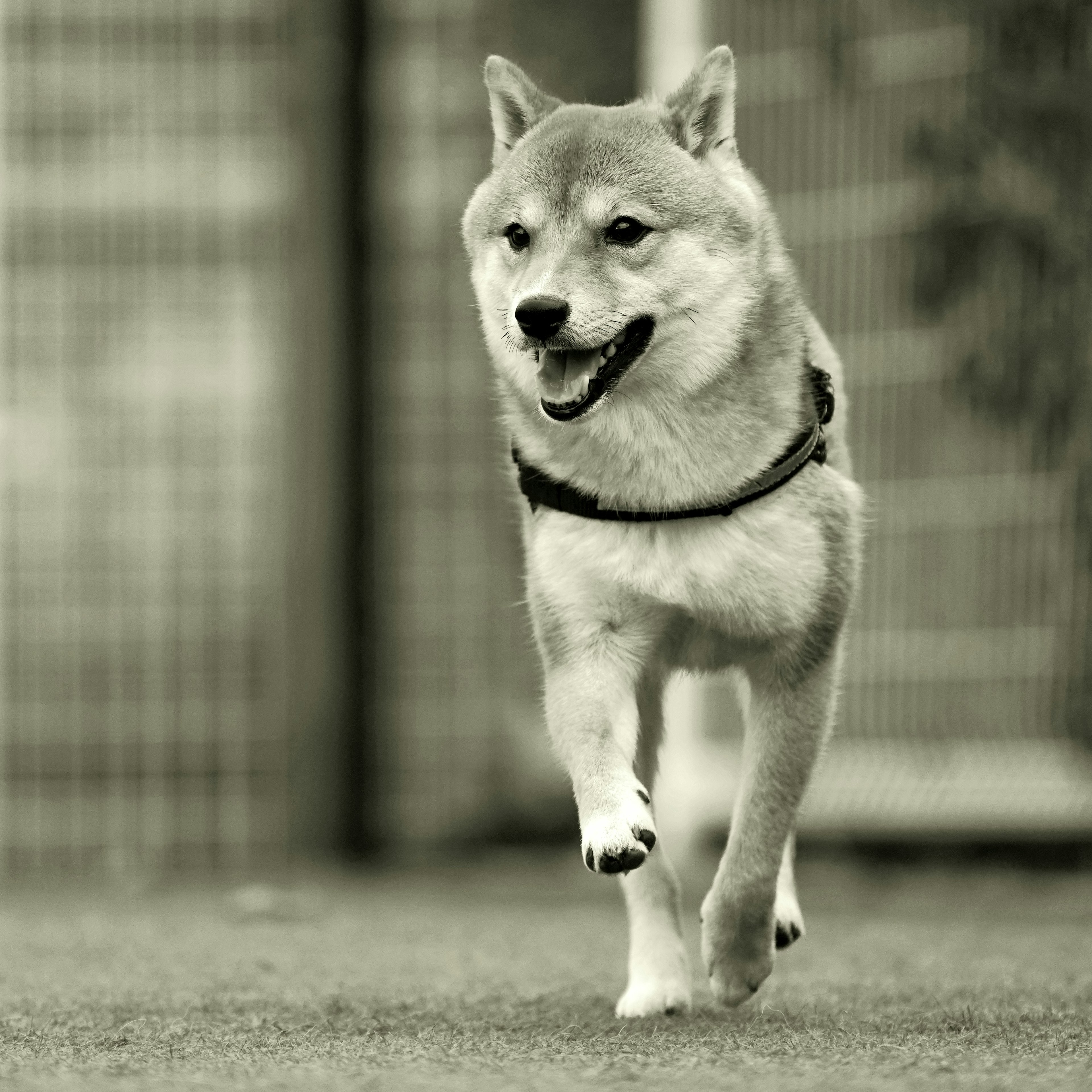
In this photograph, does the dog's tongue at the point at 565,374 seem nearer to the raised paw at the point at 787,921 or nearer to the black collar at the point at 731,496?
the black collar at the point at 731,496

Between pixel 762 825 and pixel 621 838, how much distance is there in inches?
20.2

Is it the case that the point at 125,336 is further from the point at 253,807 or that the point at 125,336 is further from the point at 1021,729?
the point at 1021,729

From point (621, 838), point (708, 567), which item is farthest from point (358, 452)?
point (621, 838)

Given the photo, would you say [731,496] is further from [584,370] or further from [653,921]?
[653,921]

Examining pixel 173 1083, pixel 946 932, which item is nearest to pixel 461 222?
pixel 173 1083

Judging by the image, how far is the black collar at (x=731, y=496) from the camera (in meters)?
4.09

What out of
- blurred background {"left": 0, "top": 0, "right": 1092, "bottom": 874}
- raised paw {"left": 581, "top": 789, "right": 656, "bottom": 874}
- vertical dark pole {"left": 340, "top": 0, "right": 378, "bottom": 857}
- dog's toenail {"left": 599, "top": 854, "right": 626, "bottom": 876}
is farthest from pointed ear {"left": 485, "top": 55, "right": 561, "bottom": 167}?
vertical dark pole {"left": 340, "top": 0, "right": 378, "bottom": 857}

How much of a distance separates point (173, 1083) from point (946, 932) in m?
3.70

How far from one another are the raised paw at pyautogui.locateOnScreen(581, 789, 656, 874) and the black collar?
0.59m

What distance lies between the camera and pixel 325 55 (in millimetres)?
10906

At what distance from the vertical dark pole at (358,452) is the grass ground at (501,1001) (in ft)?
8.90

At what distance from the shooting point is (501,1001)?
4.55m

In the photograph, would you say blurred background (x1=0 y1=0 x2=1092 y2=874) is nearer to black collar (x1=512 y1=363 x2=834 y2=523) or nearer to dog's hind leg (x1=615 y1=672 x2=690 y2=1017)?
dog's hind leg (x1=615 y1=672 x2=690 y2=1017)

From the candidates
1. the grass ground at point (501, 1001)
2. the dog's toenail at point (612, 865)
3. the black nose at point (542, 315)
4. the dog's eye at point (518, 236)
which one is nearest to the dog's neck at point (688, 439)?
the black nose at point (542, 315)
